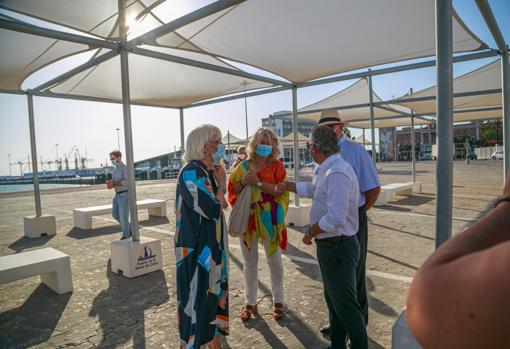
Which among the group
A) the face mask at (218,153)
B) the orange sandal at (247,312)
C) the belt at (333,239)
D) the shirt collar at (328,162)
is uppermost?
the face mask at (218,153)

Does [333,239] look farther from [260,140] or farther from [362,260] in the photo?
[260,140]

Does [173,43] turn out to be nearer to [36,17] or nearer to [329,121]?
[36,17]

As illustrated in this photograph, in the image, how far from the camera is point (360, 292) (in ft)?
9.96

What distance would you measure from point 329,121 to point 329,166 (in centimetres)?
83

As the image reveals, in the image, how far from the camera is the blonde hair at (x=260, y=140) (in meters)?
3.53

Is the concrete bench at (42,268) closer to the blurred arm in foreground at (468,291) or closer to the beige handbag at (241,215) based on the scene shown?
the beige handbag at (241,215)

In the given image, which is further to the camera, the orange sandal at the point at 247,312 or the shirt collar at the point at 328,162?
the orange sandal at the point at 247,312

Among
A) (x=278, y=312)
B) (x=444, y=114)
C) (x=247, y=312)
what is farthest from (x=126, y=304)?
(x=444, y=114)

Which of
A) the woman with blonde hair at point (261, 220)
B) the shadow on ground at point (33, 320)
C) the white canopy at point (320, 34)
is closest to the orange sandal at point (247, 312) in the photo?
the woman with blonde hair at point (261, 220)

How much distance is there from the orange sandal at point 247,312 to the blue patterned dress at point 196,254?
80cm

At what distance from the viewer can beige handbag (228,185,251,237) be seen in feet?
11.1

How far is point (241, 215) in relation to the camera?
3.40 m

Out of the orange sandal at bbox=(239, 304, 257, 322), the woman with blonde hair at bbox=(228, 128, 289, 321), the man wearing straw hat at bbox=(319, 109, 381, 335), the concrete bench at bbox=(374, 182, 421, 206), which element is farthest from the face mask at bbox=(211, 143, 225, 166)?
the concrete bench at bbox=(374, 182, 421, 206)

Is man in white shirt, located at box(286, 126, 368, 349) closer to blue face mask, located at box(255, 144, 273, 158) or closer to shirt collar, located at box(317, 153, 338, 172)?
shirt collar, located at box(317, 153, 338, 172)
